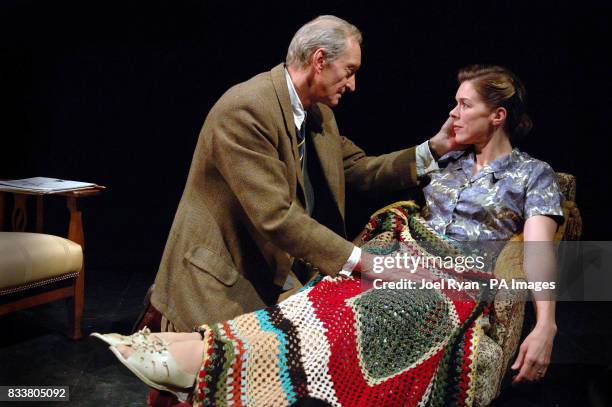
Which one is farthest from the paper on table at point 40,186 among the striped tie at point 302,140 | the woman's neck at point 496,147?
the woman's neck at point 496,147

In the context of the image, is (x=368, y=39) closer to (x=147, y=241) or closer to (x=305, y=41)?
(x=305, y=41)

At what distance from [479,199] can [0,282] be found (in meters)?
2.13

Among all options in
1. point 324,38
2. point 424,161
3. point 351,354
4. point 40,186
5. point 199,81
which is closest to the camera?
point 351,354

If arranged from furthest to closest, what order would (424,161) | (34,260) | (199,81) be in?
(199,81) < (34,260) < (424,161)

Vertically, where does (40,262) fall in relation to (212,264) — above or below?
below

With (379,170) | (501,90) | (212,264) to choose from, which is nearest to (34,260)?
(212,264)

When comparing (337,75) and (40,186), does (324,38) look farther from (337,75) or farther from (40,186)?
(40,186)

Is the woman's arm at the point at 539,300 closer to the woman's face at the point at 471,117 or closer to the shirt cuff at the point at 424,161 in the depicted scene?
the woman's face at the point at 471,117

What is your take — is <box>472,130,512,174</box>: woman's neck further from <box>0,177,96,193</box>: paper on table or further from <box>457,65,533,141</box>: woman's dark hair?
<box>0,177,96,193</box>: paper on table

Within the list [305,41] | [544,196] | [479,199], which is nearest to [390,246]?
[479,199]

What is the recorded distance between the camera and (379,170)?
3082 mm

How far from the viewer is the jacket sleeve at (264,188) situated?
2514mm

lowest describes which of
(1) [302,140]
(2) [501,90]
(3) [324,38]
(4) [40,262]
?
(4) [40,262]

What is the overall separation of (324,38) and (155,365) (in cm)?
128
